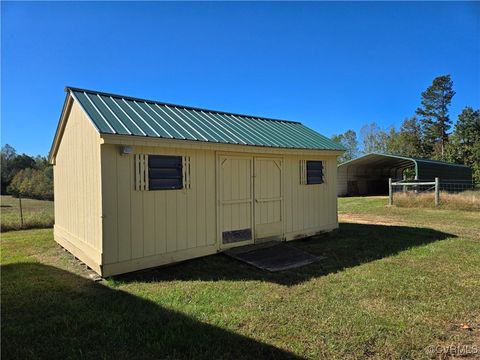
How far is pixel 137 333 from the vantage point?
3.10 m

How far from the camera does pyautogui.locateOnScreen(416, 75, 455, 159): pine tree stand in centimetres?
4088

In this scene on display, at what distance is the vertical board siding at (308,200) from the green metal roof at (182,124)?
52cm

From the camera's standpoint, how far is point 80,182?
5.73 m

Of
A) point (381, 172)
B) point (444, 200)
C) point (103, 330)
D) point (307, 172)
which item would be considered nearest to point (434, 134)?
point (381, 172)

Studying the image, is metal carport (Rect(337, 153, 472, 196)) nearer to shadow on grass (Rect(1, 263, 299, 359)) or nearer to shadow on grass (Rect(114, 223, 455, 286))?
shadow on grass (Rect(114, 223, 455, 286))

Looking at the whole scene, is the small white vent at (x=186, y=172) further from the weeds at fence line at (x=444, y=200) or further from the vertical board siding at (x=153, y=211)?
the weeds at fence line at (x=444, y=200)

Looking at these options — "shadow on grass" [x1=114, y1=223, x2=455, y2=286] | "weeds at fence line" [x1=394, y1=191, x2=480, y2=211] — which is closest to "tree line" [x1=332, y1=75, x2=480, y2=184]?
"weeds at fence line" [x1=394, y1=191, x2=480, y2=211]

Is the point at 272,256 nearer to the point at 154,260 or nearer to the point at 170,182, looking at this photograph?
the point at 154,260

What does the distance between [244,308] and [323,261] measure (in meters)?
2.62

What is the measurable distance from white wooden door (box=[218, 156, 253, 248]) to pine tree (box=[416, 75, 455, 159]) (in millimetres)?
42118

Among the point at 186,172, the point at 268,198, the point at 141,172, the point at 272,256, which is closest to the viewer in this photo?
the point at 141,172

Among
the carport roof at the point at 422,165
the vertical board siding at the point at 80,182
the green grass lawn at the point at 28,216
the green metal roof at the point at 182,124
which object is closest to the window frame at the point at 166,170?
the green metal roof at the point at 182,124

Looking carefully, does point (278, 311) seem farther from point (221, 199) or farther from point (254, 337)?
point (221, 199)

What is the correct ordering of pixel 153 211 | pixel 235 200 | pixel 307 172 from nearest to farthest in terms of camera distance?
pixel 153 211, pixel 235 200, pixel 307 172
